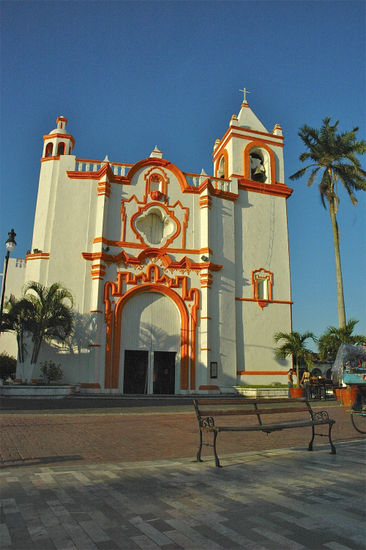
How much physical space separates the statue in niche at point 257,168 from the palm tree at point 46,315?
15.5 metres

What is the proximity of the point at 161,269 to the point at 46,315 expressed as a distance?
284 inches

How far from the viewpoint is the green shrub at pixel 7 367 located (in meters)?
24.4

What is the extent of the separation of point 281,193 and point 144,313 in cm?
1269

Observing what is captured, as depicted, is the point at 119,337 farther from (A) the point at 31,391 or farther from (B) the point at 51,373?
(A) the point at 31,391

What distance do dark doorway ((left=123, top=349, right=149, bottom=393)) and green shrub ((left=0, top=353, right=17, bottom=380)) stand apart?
7493mm

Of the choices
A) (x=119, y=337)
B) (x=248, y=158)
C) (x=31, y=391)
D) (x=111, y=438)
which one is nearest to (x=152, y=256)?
(x=119, y=337)

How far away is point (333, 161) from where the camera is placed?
27.4m

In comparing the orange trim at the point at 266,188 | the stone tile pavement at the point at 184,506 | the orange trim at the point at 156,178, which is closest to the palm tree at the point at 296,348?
the orange trim at the point at 266,188

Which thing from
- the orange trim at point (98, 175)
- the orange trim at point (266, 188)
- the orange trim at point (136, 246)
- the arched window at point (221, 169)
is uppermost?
the arched window at point (221, 169)

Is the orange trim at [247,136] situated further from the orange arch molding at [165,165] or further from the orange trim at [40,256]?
the orange trim at [40,256]

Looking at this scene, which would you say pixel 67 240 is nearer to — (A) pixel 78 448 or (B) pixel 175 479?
(A) pixel 78 448

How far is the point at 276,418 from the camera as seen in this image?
12.8m

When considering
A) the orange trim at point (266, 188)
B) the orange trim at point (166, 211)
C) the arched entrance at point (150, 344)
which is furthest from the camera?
the orange trim at point (266, 188)

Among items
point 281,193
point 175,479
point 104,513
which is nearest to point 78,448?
point 175,479
